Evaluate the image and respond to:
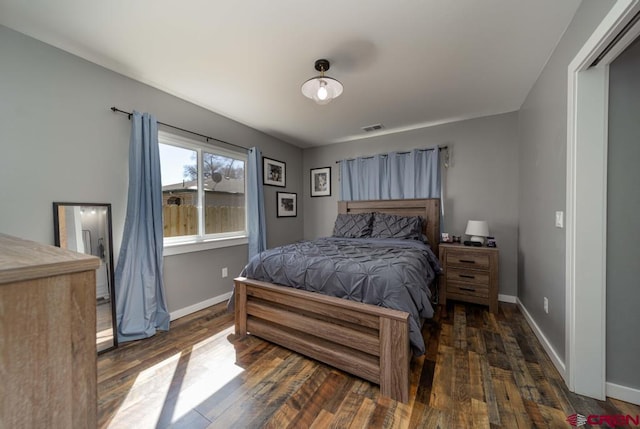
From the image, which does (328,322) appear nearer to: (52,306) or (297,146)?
(52,306)

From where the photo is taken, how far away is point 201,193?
9.93ft

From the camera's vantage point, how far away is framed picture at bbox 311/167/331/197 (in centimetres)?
444

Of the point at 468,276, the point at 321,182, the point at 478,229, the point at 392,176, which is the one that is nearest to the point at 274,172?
the point at 321,182

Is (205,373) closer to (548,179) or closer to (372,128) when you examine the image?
(548,179)

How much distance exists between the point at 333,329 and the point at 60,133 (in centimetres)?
254

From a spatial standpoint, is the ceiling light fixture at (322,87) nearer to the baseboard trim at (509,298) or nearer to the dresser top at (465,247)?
the dresser top at (465,247)

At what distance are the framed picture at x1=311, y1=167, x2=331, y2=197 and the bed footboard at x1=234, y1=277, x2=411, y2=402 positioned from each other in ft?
8.21

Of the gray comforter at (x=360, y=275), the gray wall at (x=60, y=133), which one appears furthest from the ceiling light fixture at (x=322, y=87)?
the gray wall at (x=60, y=133)

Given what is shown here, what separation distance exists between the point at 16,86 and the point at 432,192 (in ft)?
13.3

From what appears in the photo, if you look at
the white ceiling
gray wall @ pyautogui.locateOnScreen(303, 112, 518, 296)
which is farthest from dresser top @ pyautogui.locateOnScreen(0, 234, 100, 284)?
gray wall @ pyautogui.locateOnScreen(303, 112, 518, 296)

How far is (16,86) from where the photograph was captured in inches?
68.9

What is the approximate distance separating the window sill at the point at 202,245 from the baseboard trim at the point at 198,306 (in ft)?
2.03

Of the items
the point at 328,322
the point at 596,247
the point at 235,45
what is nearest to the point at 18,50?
the point at 235,45

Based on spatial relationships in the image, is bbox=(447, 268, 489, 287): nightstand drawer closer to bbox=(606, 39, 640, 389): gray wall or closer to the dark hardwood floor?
the dark hardwood floor
